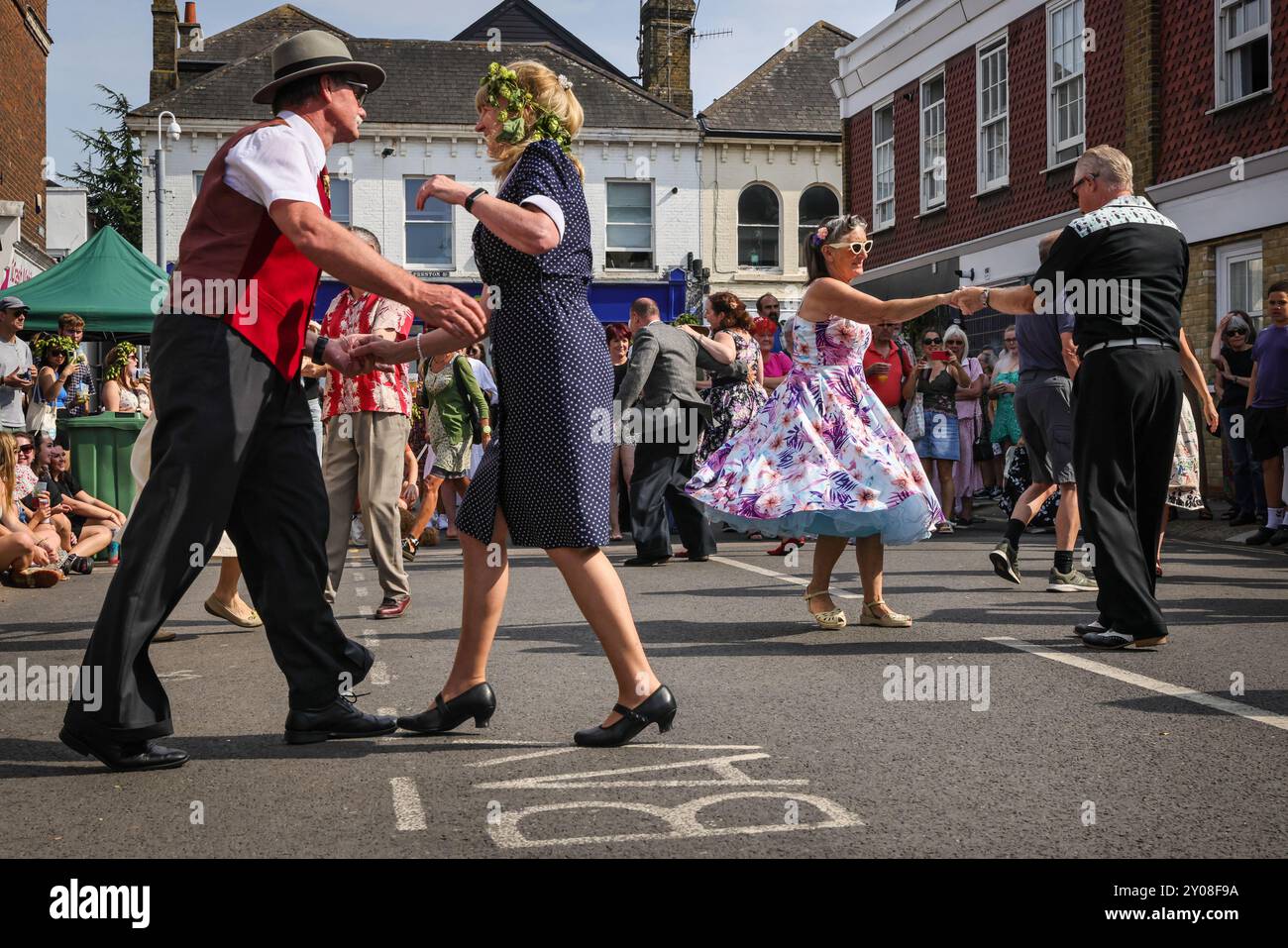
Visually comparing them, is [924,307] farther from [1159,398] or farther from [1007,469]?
[1007,469]

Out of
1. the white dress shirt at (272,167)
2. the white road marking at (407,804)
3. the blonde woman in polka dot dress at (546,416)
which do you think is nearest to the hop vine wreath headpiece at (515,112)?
the blonde woman in polka dot dress at (546,416)

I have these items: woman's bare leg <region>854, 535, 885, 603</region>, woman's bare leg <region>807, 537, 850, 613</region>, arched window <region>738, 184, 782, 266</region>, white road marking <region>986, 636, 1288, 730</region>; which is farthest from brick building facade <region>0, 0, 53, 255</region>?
white road marking <region>986, 636, 1288, 730</region>

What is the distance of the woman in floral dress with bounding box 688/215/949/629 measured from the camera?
7.25m

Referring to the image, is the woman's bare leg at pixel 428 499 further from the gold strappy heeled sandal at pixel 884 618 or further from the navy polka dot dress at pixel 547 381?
the navy polka dot dress at pixel 547 381

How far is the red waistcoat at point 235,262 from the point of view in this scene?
4594mm

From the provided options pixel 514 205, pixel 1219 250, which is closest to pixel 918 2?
pixel 1219 250

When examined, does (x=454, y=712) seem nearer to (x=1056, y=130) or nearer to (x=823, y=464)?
(x=823, y=464)

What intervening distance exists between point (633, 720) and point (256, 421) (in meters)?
1.51

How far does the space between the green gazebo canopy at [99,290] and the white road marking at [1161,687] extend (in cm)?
1262

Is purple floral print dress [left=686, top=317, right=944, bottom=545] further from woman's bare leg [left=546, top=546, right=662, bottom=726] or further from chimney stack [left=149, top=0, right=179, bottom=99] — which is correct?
chimney stack [left=149, top=0, right=179, bottom=99]

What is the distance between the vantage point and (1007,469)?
15.4 m

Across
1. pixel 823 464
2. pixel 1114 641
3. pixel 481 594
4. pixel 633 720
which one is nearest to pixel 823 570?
pixel 823 464

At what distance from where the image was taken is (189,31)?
133ft

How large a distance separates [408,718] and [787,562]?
23.1 ft
